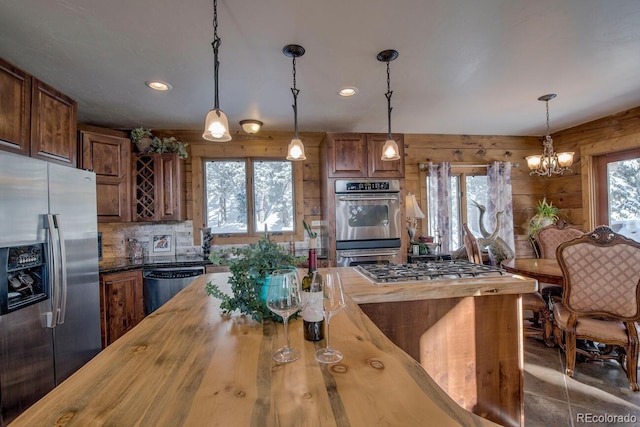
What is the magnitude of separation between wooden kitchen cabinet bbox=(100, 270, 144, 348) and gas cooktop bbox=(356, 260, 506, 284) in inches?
91.5

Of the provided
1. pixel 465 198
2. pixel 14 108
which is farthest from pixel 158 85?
pixel 465 198

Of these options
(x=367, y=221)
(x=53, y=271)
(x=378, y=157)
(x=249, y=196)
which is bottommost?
(x=53, y=271)

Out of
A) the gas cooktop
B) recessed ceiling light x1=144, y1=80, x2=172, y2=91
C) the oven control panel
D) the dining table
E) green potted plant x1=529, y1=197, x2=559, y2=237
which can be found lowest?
the dining table

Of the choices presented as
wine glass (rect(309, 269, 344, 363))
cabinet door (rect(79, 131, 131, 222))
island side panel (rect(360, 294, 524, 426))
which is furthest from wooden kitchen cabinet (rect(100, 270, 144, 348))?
wine glass (rect(309, 269, 344, 363))

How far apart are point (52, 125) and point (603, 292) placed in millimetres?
4208

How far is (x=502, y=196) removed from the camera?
4.11 metres

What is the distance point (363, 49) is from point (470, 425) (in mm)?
2069

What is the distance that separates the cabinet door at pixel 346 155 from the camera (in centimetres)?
329

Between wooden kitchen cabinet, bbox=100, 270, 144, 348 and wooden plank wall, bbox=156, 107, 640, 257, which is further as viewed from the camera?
wooden plank wall, bbox=156, 107, 640, 257

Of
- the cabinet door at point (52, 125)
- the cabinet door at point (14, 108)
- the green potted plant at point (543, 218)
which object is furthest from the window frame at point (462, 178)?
the cabinet door at point (14, 108)

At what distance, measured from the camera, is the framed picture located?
11.5ft

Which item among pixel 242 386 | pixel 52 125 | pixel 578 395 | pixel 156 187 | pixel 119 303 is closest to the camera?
pixel 242 386

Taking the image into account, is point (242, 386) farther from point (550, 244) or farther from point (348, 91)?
point (550, 244)

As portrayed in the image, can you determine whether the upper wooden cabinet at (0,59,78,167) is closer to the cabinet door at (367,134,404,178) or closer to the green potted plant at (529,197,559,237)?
the cabinet door at (367,134,404,178)
